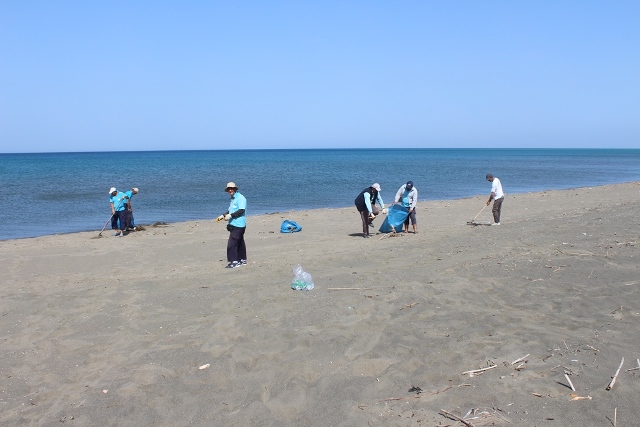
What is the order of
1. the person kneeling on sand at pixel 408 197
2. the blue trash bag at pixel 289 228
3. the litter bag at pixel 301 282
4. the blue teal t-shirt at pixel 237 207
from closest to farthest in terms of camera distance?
the litter bag at pixel 301 282, the blue teal t-shirt at pixel 237 207, the person kneeling on sand at pixel 408 197, the blue trash bag at pixel 289 228

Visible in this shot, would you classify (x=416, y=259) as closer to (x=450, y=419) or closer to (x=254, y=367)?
(x=254, y=367)

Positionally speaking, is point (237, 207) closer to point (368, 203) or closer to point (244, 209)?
point (244, 209)

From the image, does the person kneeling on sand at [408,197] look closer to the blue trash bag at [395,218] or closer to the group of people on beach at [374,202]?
the group of people on beach at [374,202]

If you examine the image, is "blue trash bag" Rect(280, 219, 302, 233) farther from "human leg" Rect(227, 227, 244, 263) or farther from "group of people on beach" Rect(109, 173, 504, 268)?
"human leg" Rect(227, 227, 244, 263)

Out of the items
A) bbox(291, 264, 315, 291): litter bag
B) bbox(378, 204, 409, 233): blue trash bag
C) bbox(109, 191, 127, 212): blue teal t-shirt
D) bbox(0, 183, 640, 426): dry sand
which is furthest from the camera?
bbox(109, 191, 127, 212): blue teal t-shirt

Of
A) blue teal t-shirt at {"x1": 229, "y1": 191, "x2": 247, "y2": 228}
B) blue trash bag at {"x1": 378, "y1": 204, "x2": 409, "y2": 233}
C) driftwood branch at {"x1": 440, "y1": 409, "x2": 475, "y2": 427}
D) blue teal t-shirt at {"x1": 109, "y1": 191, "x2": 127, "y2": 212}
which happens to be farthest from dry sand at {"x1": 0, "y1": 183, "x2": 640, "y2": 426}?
blue teal t-shirt at {"x1": 109, "y1": 191, "x2": 127, "y2": 212}

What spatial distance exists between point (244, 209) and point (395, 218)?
506cm

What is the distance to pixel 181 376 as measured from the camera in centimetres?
532

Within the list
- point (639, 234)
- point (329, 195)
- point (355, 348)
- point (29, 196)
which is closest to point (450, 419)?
point (355, 348)

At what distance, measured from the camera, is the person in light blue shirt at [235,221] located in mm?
9414

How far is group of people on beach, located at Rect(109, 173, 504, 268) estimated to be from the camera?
950 cm

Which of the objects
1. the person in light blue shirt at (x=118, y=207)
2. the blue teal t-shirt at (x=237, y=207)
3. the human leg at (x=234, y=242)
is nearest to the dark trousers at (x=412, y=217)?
the human leg at (x=234, y=242)

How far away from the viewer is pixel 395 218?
44.6 ft

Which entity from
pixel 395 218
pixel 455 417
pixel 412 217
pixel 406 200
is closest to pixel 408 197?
pixel 406 200
